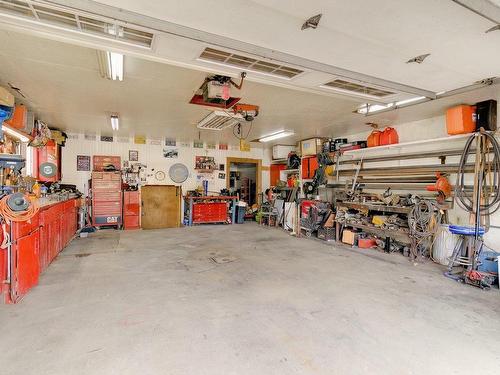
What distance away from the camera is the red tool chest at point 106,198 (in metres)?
7.05

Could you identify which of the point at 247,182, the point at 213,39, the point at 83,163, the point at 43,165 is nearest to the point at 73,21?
the point at 213,39

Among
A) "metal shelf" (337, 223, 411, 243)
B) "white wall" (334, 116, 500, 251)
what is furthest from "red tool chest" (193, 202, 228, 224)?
"white wall" (334, 116, 500, 251)

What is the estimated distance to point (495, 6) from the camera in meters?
1.77

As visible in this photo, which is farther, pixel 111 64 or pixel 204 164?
pixel 204 164

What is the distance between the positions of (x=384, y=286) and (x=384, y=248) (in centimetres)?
206

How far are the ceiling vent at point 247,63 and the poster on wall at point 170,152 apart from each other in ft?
20.4

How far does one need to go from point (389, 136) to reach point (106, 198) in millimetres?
7028

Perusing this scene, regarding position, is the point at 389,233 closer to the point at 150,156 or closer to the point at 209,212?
the point at 209,212

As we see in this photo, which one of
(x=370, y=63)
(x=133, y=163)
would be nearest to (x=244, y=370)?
(x=370, y=63)

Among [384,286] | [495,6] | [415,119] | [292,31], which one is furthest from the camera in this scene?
[415,119]

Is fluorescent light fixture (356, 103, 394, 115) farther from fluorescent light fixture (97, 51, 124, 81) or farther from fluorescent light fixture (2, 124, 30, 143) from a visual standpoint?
fluorescent light fixture (2, 124, 30, 143)

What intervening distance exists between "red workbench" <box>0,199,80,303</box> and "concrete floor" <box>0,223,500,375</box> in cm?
16

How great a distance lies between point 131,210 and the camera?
24.4 ft

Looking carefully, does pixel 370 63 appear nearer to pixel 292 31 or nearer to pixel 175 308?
pixel 292 31
